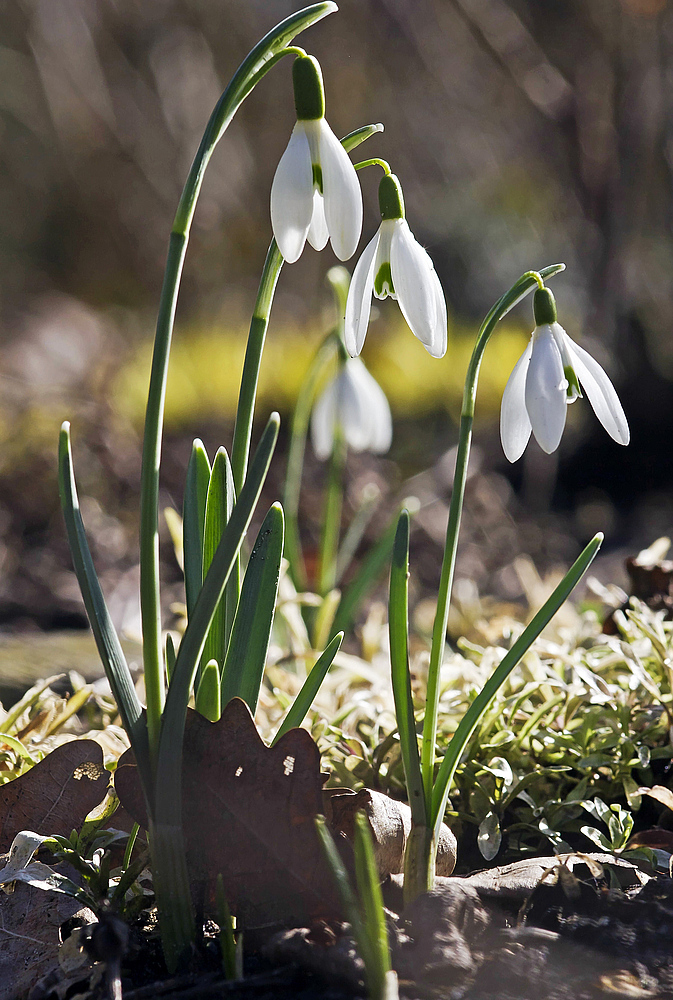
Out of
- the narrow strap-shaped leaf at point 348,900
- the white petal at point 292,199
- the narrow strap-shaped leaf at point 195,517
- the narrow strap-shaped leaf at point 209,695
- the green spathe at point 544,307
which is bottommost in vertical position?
the narrow strap-shaped leaf at point 348,900

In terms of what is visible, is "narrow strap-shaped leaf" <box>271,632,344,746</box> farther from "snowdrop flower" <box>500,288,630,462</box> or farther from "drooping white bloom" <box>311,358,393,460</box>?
"drooping white bloom" <box>311,358,393,460</box>

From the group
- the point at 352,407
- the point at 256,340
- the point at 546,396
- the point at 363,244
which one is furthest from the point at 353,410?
the point at 363,244

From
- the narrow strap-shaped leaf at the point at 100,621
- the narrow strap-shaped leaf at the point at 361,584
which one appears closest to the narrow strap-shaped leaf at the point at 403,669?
the narrow strap-shaped leaf at the point at 100,621

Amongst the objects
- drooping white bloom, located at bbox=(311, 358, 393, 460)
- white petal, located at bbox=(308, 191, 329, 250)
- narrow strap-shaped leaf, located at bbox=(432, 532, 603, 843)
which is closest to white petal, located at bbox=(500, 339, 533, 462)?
narrow strap-shaped leaf, located at bbox=(432, 532, 603, 843)

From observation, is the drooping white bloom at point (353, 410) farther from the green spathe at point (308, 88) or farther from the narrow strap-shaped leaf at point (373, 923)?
the narrow strap-shaped leaf at point (373, 923)

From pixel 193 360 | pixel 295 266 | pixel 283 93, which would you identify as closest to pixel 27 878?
pixel 193 360

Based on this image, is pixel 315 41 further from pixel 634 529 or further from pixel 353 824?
pixel 353 824
